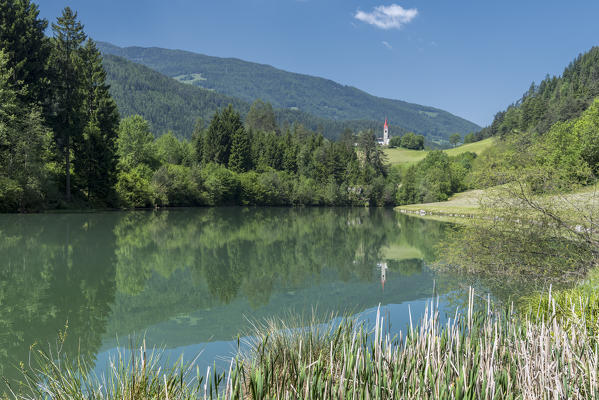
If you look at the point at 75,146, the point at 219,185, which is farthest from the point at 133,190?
the point at 219,185

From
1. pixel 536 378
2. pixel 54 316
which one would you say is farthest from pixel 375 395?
pixel 54 316

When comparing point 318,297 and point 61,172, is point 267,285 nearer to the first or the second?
point 318,297

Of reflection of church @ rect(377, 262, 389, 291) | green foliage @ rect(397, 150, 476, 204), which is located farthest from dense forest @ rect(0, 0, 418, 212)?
green foliage @ rect(397, 150, 476, 204)

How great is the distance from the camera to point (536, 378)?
4.13m

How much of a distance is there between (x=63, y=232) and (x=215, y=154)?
58012 millimetres

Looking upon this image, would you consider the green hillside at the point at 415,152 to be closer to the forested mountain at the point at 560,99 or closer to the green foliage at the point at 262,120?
the forested mountain at the point at 560,99

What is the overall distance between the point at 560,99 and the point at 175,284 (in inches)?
4734

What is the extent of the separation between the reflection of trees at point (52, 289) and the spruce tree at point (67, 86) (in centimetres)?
1832

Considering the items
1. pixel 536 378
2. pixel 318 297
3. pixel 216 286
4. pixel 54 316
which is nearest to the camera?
pixel 536 378

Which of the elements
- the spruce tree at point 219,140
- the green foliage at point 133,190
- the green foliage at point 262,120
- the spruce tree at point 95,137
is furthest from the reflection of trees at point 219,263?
the green foliage at point 262,120

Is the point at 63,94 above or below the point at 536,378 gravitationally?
above

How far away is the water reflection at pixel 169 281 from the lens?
9.79m

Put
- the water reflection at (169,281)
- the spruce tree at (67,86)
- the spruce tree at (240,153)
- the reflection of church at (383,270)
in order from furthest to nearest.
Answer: the spruce tree at (240,153), the spruce tree at (67,86), the reflection of church at (383,270), the water reflection at (169,281)

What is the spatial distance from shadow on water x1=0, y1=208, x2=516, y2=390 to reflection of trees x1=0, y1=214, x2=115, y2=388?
0.04 meters
